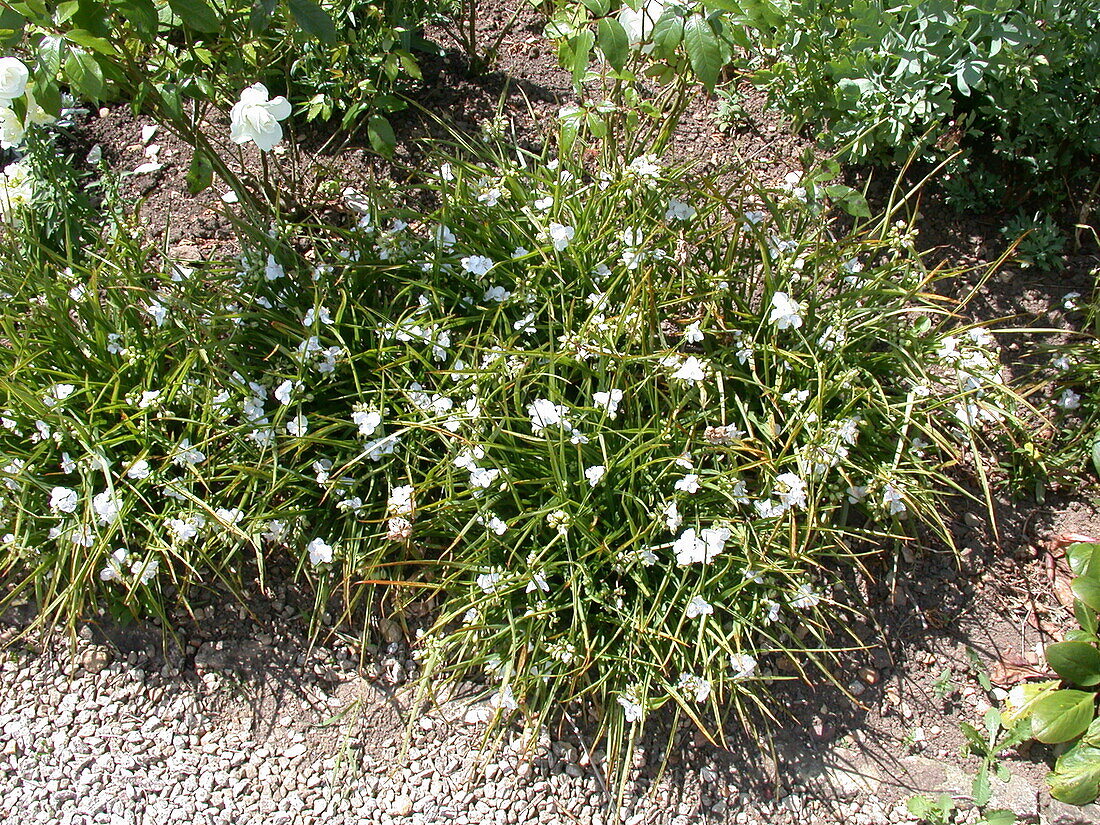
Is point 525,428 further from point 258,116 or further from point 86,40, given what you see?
point 86,40

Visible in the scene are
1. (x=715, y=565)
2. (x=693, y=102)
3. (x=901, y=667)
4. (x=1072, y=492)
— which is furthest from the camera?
(x=693, y=102)

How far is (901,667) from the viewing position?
2320 mm

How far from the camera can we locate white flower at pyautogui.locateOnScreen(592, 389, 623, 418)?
2.17 meters

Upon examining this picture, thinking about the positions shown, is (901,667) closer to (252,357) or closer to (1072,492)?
(1072,492)

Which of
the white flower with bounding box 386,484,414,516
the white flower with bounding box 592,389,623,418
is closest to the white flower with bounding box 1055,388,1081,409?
the white flower with bounding box 592,389,623,418

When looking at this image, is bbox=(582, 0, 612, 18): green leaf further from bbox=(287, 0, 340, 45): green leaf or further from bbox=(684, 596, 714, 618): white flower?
bbox=(684, 596, 714, 618): white flower

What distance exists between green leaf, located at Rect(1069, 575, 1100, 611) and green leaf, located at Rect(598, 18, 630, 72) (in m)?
1.68

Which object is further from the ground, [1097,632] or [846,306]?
[846,306]

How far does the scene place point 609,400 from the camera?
85.9 inches

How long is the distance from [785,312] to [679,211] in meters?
0.49

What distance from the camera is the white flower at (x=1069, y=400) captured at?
2.50 meters

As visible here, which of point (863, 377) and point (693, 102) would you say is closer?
point (863, 377)

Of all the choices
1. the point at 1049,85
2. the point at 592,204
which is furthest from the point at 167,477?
the point at 1049,85

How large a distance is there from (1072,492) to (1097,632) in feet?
1.63
